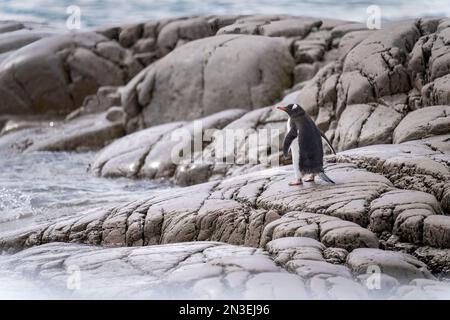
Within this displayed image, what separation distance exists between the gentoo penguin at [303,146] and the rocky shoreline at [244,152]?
209 mm

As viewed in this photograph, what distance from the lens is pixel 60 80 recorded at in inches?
471

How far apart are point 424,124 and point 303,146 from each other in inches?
72.2

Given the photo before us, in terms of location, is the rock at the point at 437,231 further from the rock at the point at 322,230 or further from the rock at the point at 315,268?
the rock at the point at 315,268

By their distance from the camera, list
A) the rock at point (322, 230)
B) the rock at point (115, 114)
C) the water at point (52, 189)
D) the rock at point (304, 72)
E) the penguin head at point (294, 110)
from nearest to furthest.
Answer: the rock at point (322, 230) → the penguin head at point (294, 110) → the water at point (52, 189) → the rock at point (304, 72) → the rock at point (115, 114)

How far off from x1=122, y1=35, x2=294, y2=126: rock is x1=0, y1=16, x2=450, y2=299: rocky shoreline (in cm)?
2

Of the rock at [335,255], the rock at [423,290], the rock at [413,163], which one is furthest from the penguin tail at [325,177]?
the rock at [423,290]

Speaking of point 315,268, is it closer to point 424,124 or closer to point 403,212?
point 403,212

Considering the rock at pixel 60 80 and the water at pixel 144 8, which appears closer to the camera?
the water at pixel 144 8

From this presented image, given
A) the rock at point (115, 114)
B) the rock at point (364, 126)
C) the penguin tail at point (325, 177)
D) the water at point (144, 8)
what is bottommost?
the rock at point (115, 114)

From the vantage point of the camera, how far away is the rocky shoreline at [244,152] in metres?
3.47

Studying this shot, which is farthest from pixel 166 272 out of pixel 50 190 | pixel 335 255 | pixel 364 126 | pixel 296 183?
pixel 364 126
